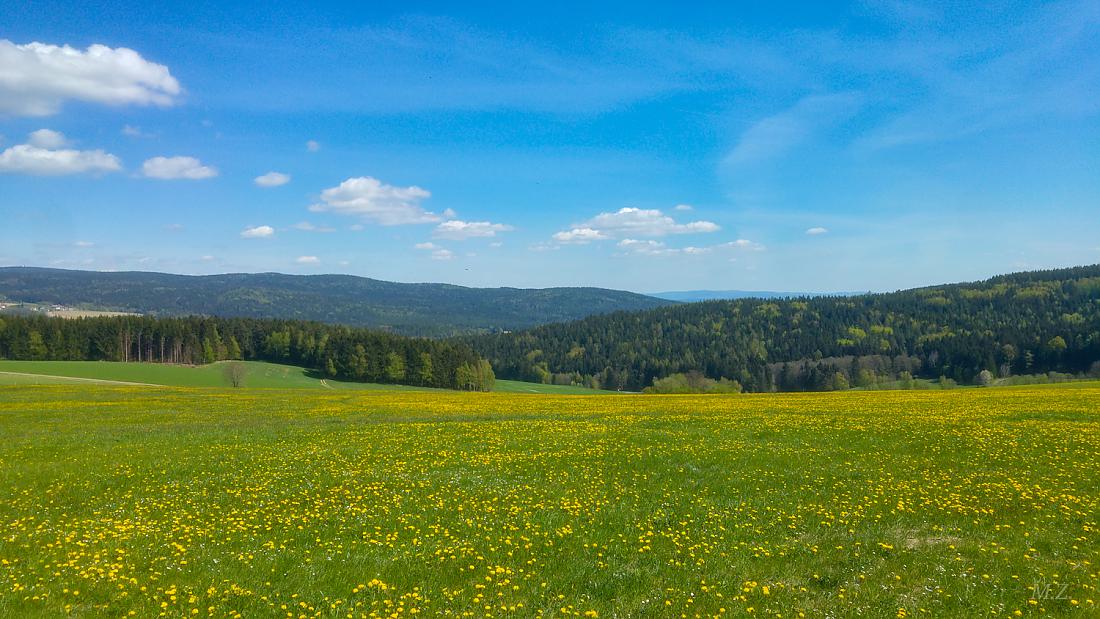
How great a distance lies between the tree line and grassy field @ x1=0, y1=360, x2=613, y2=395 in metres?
7.17

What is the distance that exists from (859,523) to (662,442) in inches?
458

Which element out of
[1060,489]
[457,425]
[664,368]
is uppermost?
[1060,489]

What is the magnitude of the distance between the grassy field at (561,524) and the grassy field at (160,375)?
83570 mm

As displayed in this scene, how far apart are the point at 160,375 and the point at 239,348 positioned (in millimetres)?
41576

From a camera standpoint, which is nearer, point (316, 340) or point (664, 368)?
point (316, 340)

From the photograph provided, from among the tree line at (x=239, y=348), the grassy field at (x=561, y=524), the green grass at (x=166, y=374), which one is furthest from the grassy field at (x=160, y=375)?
the grassy field at (x=561, y=524)

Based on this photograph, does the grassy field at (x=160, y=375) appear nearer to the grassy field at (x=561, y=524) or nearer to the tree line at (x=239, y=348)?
the tree line at (x=239, y=348)

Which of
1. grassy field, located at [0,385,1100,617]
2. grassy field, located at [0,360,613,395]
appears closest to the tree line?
grassy field, located at [0,360,613,395]

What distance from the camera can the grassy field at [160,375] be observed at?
3644 inches

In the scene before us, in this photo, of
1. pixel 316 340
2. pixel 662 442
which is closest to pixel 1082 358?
pixel 662 442

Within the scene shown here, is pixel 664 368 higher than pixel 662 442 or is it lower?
lower

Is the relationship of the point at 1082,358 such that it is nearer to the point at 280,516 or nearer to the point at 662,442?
the point at 662,442

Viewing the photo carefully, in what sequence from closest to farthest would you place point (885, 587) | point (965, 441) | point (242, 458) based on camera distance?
point (885, 587), point (242, 458), point (965, 441)

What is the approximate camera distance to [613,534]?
13273 mm
